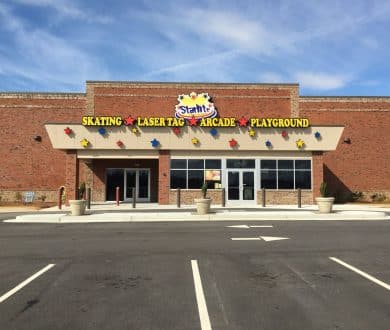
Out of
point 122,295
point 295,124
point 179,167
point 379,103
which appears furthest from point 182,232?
point 379,103

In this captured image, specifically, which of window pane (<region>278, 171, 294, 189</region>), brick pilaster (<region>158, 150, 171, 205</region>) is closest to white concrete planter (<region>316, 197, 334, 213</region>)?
window pane (<region>278, 171, 294, 189</region>)

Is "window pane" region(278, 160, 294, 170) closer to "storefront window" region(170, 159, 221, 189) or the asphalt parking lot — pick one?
"storefront window" region(170, 159, 221, 189)

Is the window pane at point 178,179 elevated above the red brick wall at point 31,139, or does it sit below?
below

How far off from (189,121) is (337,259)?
19.7 meters

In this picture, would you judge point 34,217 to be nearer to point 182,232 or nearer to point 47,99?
point 182,232

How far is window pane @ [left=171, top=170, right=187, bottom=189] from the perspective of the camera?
28188mm

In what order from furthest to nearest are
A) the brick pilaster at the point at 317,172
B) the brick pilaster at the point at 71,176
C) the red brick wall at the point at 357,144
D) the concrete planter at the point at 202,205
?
the red brick wall at the point at 357,144, the brick pilaster at the point at 317,172, the brick pilaster at the point at 71,176, the concrete planter at the point at 202,205

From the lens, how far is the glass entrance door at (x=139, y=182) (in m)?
31.4

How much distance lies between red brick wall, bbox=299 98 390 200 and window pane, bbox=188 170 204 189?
9959 mm

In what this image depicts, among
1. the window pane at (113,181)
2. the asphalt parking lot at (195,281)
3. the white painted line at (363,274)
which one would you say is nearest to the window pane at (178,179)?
the window pane at (113,181)

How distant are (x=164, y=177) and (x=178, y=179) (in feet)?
3.06

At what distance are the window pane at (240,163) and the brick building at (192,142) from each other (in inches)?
2.6

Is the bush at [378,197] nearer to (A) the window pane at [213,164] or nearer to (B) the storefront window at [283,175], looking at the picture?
(B) the storefront window at [283,175]

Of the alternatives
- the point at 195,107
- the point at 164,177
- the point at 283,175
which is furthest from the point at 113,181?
the point at 283,175
